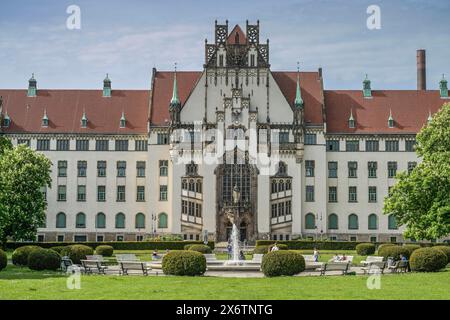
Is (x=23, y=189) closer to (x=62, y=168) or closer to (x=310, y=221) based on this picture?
(x=62, y=168)

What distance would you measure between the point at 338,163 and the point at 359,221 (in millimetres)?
7519

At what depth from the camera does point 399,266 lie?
4428cm

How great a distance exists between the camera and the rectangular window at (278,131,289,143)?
93.6m

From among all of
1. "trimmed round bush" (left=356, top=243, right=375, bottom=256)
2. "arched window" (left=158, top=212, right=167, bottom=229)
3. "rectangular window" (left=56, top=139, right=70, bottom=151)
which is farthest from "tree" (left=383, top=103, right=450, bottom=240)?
"rectangular window" (left=56, top=139, right=70, bottom=151)

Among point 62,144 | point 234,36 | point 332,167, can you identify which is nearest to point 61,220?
point 62,144

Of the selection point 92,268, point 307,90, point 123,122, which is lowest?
point 92,268

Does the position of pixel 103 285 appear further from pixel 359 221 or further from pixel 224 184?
pixel 359 221

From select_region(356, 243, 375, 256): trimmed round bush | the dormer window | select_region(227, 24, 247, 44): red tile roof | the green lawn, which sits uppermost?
select_region(227, 24, 247, 44): red tile roof

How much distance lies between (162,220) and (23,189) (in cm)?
2244

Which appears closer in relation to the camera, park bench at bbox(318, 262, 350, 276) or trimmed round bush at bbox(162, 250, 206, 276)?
trimmed round bush at bbox(162, 250, 206, 276)

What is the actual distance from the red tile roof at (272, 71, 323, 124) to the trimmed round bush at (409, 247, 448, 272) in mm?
51729

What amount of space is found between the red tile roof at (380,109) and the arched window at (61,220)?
112ft

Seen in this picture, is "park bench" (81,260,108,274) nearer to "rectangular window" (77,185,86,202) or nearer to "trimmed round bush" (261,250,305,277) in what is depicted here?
"trimmed round bush" (261,250,305,277)
